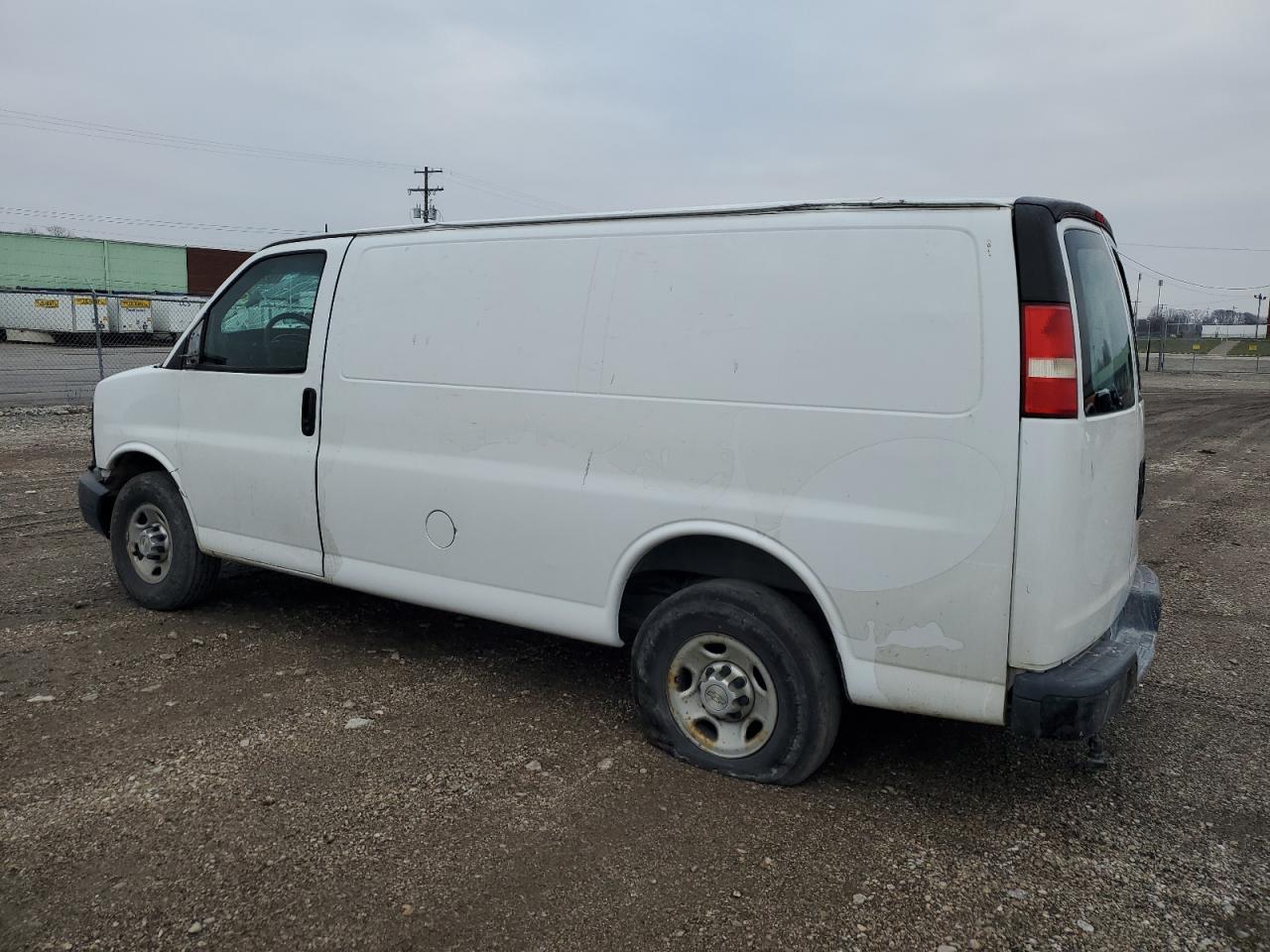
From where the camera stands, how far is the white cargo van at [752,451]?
318 cm

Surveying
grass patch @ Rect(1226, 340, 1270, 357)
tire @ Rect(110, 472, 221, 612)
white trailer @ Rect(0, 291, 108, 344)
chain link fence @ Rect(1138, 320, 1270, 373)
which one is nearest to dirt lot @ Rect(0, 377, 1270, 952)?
tire @ Rect(110, 472, 221, 612)

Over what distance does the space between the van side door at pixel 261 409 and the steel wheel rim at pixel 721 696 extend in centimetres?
211

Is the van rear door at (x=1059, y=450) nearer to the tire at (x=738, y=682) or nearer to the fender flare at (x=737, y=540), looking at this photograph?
the fender flare at (x=737, y=540)

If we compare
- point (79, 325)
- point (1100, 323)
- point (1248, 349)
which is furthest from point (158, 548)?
point (1248, 349)

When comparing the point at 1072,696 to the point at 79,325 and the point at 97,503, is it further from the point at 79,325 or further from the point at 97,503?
the point at 79,325

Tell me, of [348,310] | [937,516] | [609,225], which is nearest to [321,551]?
[348,310]

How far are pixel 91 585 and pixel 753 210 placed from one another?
4891 mm

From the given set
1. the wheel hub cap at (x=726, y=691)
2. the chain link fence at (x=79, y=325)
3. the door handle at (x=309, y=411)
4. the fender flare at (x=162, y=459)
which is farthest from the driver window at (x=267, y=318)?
the chain link fence at (x=79, y=325)

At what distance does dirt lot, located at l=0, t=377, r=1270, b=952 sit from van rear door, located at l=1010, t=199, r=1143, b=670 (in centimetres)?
74

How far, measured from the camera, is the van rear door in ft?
10.2

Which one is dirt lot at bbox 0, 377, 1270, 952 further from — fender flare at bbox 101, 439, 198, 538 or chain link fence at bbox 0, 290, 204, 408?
chain link fence at bbox 0, 290, 204, 408

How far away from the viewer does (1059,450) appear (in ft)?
10.2

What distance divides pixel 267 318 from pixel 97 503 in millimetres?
1748

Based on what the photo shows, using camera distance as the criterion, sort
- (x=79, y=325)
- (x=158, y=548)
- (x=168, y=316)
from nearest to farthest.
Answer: (x=158, y=548), (x=79, y=325), (x=168, y=316)
